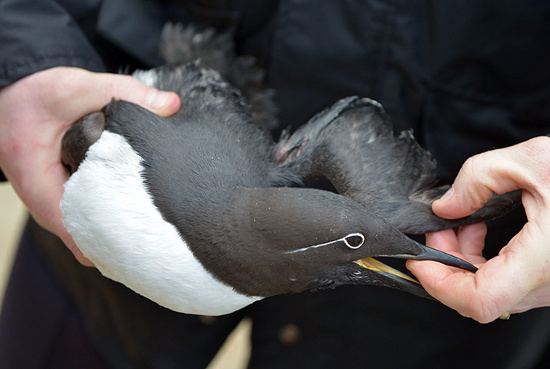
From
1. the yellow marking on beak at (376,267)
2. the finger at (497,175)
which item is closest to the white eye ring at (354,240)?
the yellow marking on beak at (376,267)

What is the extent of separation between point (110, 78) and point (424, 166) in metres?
1.32

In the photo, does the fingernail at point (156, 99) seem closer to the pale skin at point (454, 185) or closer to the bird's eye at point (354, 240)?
the pale skin at point (454, 185)

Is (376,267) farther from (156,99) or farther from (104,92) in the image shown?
A: (104,92)

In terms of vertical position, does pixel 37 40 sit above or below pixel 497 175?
below

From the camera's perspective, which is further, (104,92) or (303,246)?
(104,92)

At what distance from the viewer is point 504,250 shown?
1766 millimetres

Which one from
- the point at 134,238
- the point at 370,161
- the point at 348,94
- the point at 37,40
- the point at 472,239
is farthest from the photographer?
the point at 348,94

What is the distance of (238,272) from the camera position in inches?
76.0

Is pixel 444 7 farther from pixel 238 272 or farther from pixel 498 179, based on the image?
pixel 238 272

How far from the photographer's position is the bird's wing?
2125mm

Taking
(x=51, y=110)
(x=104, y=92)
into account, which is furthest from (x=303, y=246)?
(x=51, y=110)

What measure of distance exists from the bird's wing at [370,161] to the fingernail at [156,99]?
51 centimetres

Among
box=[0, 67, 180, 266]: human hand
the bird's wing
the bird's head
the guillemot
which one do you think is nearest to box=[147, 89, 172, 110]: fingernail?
box=[0, 67, 180, 266]: human hand

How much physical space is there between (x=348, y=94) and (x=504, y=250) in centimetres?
106
